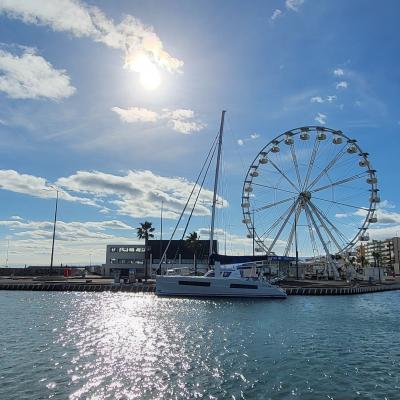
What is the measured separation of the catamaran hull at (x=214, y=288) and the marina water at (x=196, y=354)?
536 inches

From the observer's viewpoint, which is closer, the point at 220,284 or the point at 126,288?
the point at 220,284

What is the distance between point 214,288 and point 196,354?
3538 centimetres

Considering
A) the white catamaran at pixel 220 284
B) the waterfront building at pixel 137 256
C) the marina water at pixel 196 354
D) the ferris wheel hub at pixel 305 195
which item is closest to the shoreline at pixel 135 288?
the white catamaran at pixel 220 284

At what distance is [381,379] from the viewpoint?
20.9 m

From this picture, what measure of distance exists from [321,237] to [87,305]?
45018 millimetres

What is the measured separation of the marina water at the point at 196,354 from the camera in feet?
61.9

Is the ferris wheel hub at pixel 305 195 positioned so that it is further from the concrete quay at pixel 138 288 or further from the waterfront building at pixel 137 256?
the waterfront building at pixel 137 256

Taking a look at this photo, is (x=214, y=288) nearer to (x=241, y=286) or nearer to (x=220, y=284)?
(x=220, y=284)

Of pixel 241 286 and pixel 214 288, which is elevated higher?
pixel 241 286

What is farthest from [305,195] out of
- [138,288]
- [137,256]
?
[137,256]

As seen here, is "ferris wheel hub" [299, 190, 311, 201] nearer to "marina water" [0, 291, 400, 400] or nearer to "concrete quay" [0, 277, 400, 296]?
"concrete quay" [0, 277, 400, 296]

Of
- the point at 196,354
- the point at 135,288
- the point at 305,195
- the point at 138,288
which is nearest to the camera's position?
the point at 196,354

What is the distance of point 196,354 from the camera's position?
25609 millimetres

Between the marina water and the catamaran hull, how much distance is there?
13.6m
